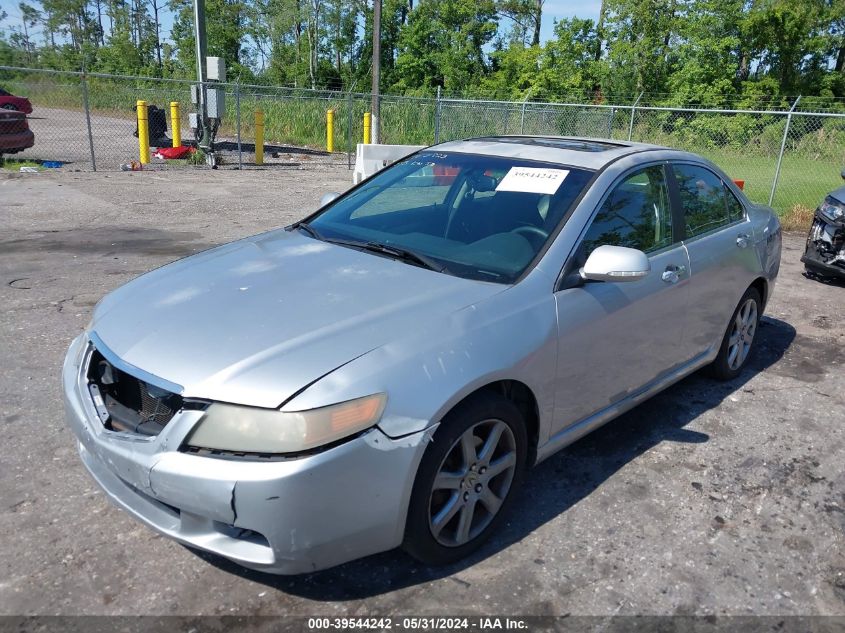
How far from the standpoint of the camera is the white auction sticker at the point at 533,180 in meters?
3.45

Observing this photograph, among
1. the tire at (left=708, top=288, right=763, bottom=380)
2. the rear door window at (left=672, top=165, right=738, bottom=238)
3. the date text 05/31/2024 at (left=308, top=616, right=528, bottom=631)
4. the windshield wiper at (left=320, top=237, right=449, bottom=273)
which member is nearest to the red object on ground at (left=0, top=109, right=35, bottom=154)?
the windshield wiper at (left=320, top=237, right=449, bottom=273)

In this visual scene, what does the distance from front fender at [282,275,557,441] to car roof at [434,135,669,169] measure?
95 centimetres

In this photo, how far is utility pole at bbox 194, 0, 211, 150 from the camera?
1542 cm

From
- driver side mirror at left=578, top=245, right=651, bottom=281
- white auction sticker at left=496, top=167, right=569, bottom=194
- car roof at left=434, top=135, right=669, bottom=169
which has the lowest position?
driver side mirror at left=578, top=245, right=651, bottom=281

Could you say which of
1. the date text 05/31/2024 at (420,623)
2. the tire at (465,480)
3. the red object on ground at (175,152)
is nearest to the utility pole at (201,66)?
the red object on ground at (175,152)

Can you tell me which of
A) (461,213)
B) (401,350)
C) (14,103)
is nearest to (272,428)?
(401,350)

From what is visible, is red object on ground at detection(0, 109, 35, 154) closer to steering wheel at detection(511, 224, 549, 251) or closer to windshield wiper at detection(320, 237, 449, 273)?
windshield wiper at detection(320, 237, 449, 273)

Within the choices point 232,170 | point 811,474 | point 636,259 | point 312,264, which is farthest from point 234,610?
point 232,170

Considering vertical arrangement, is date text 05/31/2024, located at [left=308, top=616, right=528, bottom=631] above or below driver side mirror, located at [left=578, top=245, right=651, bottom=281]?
below

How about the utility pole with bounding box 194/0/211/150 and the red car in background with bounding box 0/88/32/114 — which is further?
the red car in background with bounding box 0/88/32/114

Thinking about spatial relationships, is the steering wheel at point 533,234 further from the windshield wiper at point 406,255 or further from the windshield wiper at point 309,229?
the windshield wiper at point 309,229

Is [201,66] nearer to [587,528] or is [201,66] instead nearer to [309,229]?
[309,229]

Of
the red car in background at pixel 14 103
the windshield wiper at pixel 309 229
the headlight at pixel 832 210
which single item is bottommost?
the red car in background at pixel 14 103

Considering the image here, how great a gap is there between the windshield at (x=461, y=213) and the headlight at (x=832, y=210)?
5.08m
